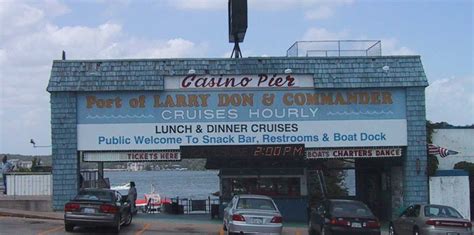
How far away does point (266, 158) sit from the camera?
30062 millimetres

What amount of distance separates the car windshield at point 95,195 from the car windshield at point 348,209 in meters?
7.00

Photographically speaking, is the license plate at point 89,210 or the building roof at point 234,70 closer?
the license plate at point 89,210

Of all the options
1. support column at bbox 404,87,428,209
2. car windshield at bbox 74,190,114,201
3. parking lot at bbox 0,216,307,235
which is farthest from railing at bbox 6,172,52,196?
support column at bbox 404,87,428,209

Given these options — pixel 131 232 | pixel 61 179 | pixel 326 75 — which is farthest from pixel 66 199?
pixel 326 75

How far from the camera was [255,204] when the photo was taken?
21.8 m

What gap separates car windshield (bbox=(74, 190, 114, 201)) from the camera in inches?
880

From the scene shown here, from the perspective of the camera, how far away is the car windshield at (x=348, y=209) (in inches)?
866

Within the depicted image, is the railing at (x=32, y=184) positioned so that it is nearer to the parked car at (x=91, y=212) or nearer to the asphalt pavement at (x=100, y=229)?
the asphalt pavement at (x=100, y=229)

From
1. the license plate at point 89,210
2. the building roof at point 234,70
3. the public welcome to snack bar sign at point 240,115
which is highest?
the building roof at point 234,70

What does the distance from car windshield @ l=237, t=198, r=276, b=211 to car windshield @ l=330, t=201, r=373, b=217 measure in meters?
1.97

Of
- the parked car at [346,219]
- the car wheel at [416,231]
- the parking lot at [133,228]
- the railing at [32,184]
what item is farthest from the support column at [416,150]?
the railing at [32,184]

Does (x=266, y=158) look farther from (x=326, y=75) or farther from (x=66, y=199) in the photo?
(x=66, y=199)

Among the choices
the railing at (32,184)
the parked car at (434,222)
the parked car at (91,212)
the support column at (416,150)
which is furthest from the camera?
the railing at (32,184)

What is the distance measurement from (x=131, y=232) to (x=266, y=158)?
834 centimetres
